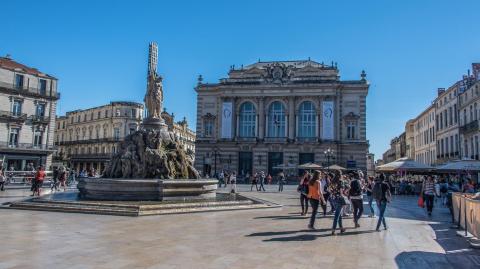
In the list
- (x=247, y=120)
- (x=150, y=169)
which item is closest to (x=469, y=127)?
(x=247, y=120)

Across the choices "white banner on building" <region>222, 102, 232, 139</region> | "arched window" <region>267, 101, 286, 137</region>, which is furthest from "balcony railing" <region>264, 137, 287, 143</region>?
"white banner on building" <region>222, 102, 232, 139</region>

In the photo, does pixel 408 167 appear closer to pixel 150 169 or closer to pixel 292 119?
pixel 150 169

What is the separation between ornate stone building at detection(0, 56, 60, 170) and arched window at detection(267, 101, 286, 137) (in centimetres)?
2941

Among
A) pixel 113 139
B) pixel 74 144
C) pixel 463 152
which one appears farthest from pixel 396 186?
pixel 74 144

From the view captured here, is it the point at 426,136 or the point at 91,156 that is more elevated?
the point at 426,136

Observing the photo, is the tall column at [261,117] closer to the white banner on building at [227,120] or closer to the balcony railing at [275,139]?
the balcony railing at [275,139]

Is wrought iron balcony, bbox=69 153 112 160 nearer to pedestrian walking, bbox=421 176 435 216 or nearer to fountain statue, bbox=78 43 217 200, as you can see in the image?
fountain statue, bbox=78 43 217 200

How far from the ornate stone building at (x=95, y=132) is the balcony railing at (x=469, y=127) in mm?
52499

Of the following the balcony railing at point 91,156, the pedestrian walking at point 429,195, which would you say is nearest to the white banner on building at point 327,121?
the pedestrian walking at point 429,195

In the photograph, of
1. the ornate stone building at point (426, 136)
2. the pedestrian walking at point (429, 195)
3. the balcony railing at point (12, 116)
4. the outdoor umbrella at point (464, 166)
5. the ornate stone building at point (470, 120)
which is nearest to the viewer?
the pedestrian walking at point (429, 195)

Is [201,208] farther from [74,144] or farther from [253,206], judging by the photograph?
[74,144]

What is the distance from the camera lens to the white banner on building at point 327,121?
168 feet

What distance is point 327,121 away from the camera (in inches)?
2015

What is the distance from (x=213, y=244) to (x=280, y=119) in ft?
150
